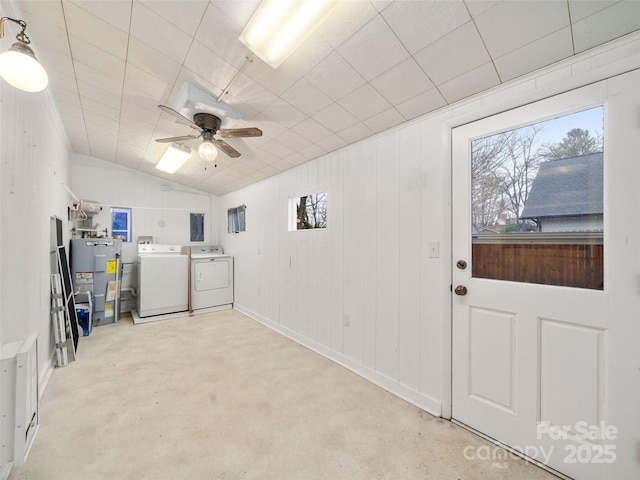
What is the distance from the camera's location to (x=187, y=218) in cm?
533

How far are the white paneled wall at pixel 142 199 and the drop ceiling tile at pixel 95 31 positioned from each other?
3583 mm

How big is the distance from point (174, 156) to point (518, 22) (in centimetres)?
352

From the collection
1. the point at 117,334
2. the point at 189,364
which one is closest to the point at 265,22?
the point at 189,364

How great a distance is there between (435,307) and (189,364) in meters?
2.46

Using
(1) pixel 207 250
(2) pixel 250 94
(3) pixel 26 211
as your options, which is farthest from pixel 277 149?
(1) pixel 207 250

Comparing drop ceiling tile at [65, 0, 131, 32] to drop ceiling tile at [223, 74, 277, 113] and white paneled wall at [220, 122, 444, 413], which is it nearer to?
drop ceiling tile at [223, 74, 277, 113]

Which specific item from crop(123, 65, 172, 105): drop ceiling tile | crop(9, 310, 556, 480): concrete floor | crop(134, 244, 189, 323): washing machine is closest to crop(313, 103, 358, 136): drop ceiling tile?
crop(123, 65, 172, 105): drop ceiling tile

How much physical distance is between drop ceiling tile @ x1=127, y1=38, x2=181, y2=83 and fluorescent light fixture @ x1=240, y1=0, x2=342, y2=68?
805mm

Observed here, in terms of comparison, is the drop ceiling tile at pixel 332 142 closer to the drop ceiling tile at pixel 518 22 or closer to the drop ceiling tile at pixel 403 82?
the drop ceiling tile at pixel 403 82

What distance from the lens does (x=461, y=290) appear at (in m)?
1.76

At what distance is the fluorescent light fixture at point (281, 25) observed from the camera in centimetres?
119

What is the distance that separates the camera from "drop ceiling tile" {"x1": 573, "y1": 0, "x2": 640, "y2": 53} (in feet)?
3.65

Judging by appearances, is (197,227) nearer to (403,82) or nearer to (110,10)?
(110,10)

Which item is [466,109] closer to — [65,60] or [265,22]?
[265,22]
